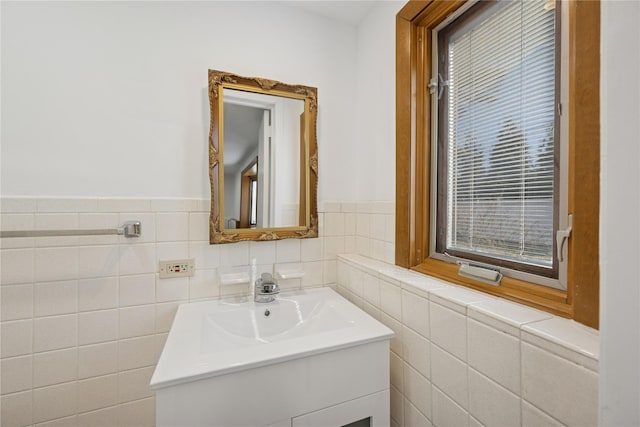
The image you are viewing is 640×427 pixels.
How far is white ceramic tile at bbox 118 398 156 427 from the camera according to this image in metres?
1.18

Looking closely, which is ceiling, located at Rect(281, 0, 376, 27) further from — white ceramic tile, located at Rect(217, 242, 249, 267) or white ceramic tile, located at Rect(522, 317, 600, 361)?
white ceramic tile, located at Rect(522, 317, 600, 361)

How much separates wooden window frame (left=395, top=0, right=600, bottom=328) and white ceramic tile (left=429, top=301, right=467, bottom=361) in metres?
0.17

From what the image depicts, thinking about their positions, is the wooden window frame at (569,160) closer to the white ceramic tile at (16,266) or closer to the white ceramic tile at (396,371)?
the white ceramic tile at (396,371)

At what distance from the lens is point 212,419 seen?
→ 77 cm

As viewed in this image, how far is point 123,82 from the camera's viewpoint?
1183 millimetres

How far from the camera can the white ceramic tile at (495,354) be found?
653 mm

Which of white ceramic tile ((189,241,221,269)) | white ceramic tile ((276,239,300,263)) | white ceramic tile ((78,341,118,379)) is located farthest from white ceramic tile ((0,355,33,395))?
white ceramic tile ((276,239,300,263))

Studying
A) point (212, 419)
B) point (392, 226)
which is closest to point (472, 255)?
point (392, 226)

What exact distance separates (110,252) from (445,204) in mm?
1393

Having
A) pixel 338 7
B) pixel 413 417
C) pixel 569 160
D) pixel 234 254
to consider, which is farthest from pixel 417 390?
pixel 338 7

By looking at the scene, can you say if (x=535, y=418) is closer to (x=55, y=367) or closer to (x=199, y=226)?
(x=199, y=226)

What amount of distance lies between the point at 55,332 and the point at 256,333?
2.52ft

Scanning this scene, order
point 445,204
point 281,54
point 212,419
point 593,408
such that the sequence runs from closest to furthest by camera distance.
Result: point 593,408 < point 212,419 < point 445,204 < point 281,54

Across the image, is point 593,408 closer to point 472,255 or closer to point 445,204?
point 472,255
